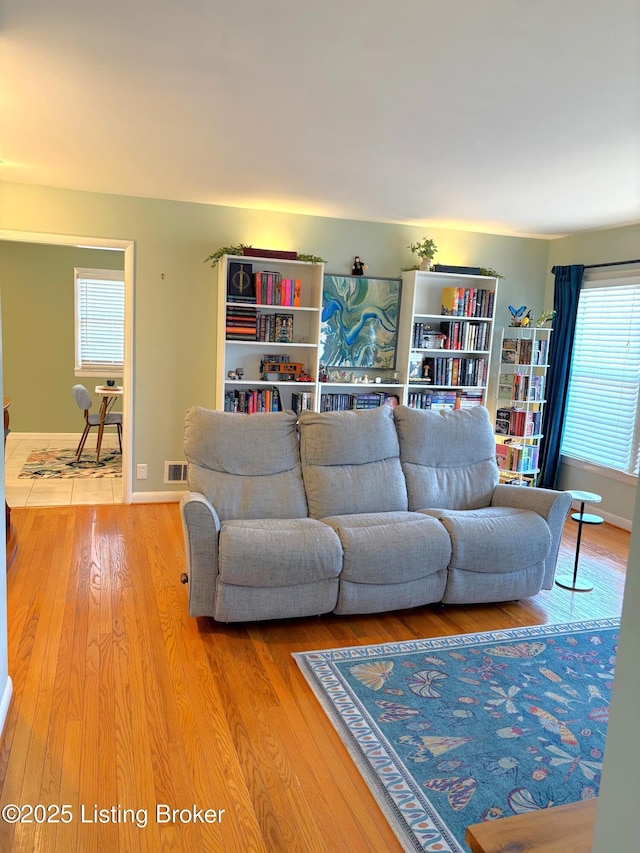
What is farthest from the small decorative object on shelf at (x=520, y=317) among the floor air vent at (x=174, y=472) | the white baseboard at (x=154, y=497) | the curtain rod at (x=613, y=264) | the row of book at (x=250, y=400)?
the white baseboard at (x=154, y=497)

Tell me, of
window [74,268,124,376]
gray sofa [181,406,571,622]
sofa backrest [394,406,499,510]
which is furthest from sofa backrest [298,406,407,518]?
window [74,268,124,376]

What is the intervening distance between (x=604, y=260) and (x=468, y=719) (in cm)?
441

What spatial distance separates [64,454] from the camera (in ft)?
24.1

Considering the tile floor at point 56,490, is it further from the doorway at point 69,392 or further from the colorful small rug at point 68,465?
the colorful small rug at point 68,465

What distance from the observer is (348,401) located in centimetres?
571

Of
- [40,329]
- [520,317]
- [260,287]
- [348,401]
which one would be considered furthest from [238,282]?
[40,329]

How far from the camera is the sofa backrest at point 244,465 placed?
3607mm

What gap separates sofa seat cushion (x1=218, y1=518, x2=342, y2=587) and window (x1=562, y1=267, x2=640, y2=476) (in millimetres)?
3197

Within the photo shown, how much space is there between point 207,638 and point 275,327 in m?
2.93

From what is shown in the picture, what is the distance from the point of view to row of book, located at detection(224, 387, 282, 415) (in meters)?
5.37

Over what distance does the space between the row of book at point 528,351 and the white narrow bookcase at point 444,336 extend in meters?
0.23

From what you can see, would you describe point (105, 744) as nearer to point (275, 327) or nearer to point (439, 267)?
point (275, 327)

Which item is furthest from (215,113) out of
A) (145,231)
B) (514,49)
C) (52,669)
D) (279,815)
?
(279,815)

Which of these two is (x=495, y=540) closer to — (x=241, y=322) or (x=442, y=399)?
(x=442, y=399)
